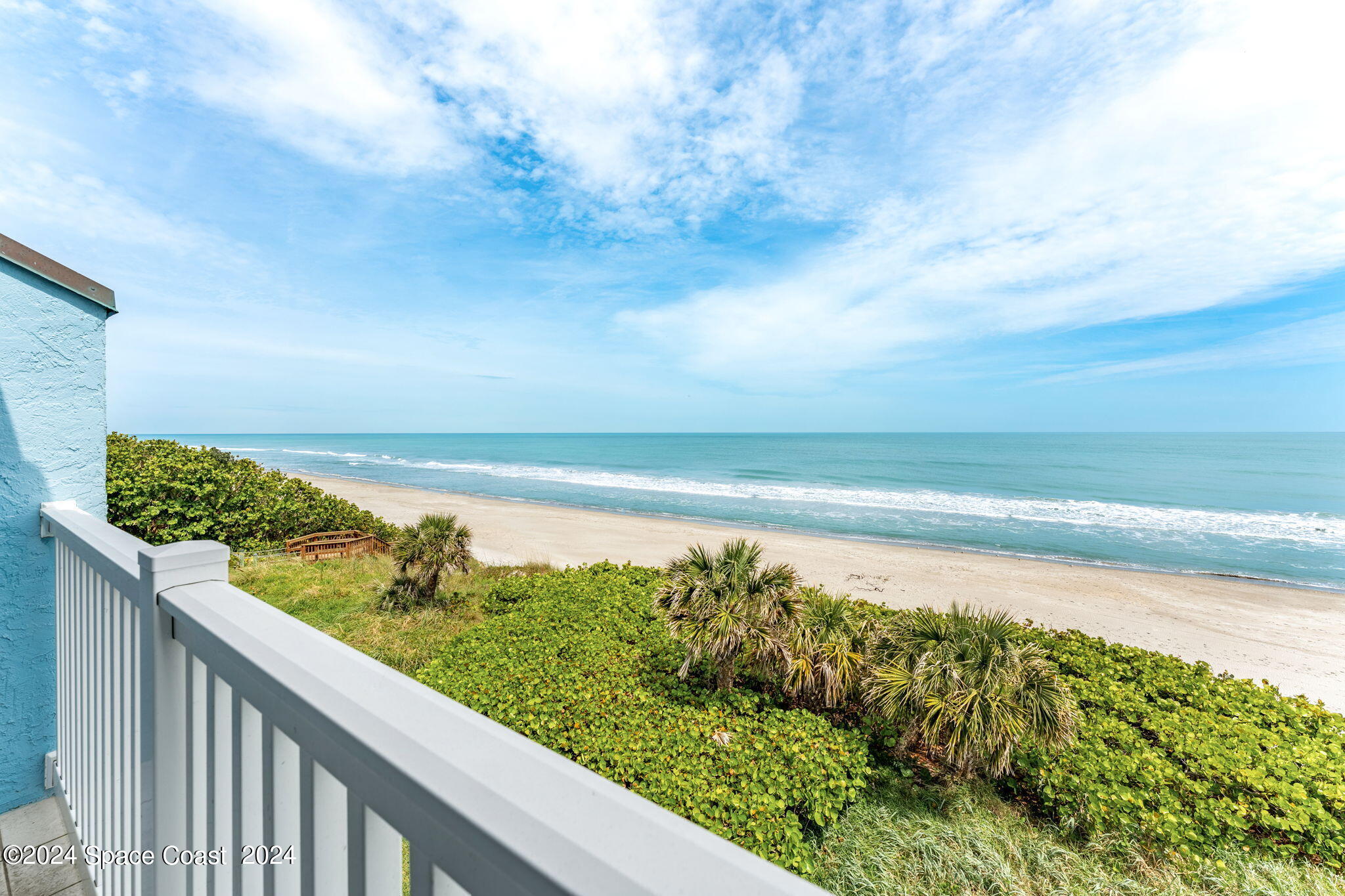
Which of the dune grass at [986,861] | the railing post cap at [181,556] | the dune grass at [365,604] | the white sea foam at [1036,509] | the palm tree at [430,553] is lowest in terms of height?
the white sea foam at [1036,509]

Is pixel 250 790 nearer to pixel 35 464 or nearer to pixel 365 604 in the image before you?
pixel 35 464

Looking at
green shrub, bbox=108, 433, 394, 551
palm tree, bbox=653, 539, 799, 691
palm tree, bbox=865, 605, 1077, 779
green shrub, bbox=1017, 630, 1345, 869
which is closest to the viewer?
green shrub, bbox=1017, 630, 1345, 869

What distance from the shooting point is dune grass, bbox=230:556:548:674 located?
683 cm

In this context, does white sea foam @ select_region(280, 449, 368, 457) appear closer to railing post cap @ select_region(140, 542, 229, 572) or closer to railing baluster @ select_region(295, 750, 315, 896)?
railing post cap @ select_region(140, 542, 229, 572)

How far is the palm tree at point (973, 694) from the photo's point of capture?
4324 millimetres

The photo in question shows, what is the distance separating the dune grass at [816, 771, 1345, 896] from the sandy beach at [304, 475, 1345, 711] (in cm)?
770

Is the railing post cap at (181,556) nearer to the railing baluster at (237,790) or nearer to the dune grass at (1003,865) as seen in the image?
the railing baluster at (237,790)

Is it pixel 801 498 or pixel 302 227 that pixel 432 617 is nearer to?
pixel 302 227

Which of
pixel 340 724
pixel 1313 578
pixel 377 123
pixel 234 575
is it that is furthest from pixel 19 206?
pixel 1313 578

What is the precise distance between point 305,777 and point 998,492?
3607 cm

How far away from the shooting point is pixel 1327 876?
3516 mm

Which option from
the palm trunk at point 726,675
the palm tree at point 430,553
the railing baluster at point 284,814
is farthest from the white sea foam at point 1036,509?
the railing baluster at point 284,814

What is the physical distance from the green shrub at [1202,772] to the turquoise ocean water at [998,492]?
563 inches

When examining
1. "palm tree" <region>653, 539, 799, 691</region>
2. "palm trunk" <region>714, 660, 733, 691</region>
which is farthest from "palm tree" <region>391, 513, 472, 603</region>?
"palm trunk" <region>714, 660, 733, 691</region>
